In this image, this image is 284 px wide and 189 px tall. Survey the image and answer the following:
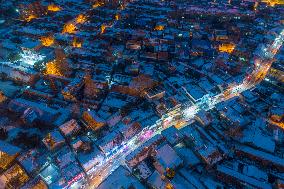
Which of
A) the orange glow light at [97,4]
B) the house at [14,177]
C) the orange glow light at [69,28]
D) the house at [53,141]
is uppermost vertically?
the orange glow light at [97,4]

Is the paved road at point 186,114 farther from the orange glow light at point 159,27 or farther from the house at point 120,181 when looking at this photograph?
the orange glow light at point 159,27

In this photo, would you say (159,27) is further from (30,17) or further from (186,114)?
(30,17)

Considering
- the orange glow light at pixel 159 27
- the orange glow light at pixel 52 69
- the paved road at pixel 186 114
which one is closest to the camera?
the paved road at pixel 186 114

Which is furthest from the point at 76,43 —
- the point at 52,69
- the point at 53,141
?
the point at 53,141

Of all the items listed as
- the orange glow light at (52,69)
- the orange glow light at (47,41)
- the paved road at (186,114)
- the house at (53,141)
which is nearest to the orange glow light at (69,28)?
the orange glow light at (47,41)

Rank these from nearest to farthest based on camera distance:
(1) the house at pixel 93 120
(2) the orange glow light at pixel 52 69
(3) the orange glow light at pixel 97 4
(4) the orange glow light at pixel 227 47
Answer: (1) the house at pixel 93 120, (2) the orange glow light at pixel 52 69, (4) the orange glow light at pixel 227 47, (3) the orange glow light at pixel 97 4

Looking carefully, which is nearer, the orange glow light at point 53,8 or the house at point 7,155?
the house at point 7,155

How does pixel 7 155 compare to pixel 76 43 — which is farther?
pixel 76 43

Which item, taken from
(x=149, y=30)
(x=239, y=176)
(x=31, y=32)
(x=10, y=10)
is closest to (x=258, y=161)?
(x=239, y=176)

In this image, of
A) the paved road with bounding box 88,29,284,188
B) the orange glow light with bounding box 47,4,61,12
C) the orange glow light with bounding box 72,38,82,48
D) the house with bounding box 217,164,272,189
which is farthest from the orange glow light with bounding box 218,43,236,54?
the orange glow light with bounding box 47,4,61,12

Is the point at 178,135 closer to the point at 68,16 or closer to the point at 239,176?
the point at 239,176

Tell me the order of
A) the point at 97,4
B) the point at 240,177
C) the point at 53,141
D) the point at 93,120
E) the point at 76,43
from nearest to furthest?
the point at 240,177
the point at 53,141
the point at 93,120
the point at 76,43
the point at 97,4
